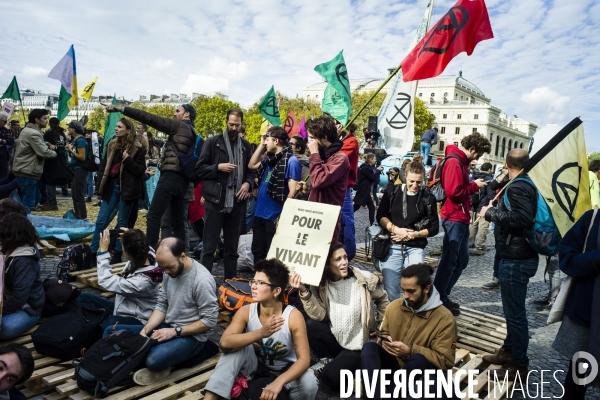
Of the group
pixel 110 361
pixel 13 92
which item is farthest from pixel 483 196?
pixel 13 92

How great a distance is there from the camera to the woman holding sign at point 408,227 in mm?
4312

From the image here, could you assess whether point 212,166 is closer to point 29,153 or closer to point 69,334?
point 69,334

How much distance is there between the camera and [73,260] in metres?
5.65

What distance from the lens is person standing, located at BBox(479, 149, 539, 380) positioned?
3.60m

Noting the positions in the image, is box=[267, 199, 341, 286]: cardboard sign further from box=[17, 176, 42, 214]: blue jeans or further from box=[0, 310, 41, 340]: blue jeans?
box=[17, 176, 42, 214]: blue jeans

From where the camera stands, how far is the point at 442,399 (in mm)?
2871

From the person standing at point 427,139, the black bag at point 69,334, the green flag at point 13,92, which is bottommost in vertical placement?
the black bag at point 69,334

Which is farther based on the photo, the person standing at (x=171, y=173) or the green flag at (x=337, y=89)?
the green flag at (x=337, y=89)

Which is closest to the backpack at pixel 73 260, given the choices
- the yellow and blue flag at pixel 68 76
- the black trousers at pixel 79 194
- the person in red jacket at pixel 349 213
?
the black trousers at pixel 79 194

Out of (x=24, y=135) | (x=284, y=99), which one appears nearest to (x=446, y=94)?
(x=284, y=99)

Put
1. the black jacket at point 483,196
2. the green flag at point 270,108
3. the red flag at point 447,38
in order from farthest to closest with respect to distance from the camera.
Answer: the green flag at point 270,108 → the black jacket at point 483,196 → the red flag at point 447,38

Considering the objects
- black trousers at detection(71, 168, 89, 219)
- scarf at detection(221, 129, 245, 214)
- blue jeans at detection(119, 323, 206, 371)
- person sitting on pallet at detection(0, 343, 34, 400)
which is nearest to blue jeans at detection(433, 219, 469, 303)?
scarf at detection(221, 129, 245, 214)

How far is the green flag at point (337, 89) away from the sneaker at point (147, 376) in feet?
12.8

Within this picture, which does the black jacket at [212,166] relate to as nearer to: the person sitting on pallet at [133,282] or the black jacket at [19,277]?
the person sitting on pallet at [133,282]
